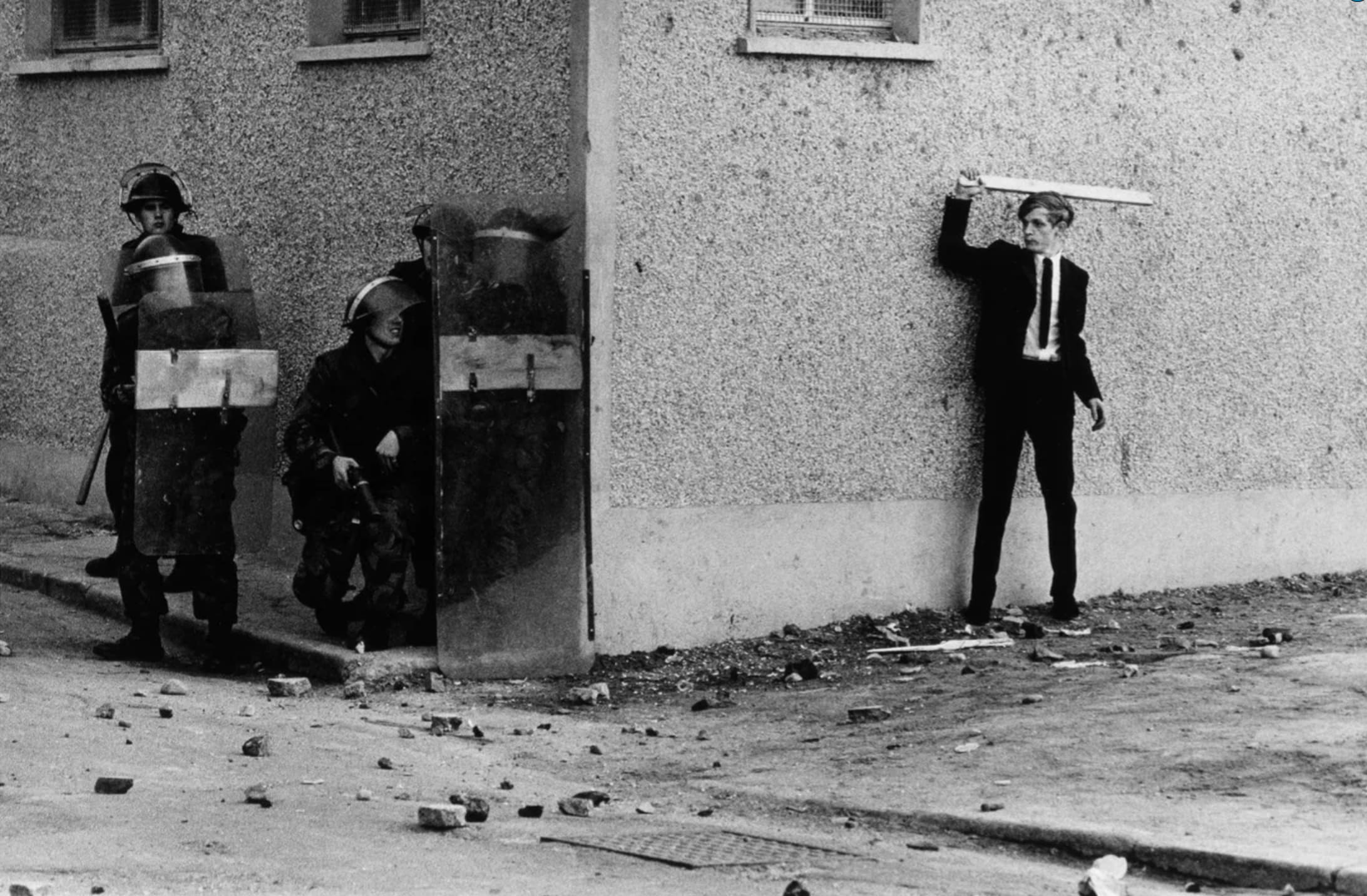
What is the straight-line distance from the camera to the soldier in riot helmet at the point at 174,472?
8930 mm

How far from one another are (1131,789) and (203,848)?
278 centimetres

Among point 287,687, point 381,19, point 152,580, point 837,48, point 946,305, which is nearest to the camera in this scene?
point 287,687

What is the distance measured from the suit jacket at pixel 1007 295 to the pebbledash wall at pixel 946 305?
13 cm

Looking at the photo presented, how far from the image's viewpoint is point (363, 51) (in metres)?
10.0

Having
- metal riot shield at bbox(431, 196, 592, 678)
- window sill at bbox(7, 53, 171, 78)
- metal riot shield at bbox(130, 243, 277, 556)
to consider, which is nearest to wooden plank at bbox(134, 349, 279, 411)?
metal riot shield at bbox(130, 243, 277, 556)

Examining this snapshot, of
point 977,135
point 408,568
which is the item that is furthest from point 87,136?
point 977,135

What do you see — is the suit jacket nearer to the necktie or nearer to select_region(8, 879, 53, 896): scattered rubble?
the necktie

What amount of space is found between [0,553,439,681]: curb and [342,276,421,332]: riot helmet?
1.36 meters

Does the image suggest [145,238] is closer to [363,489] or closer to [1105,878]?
[363,489]

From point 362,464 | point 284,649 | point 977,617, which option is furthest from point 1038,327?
point 284,649

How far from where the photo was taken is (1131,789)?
21.7 ft

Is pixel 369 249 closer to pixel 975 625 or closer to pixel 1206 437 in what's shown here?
pixel 975 625

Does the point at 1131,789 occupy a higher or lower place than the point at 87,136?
lower

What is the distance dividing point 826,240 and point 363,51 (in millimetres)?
2328
